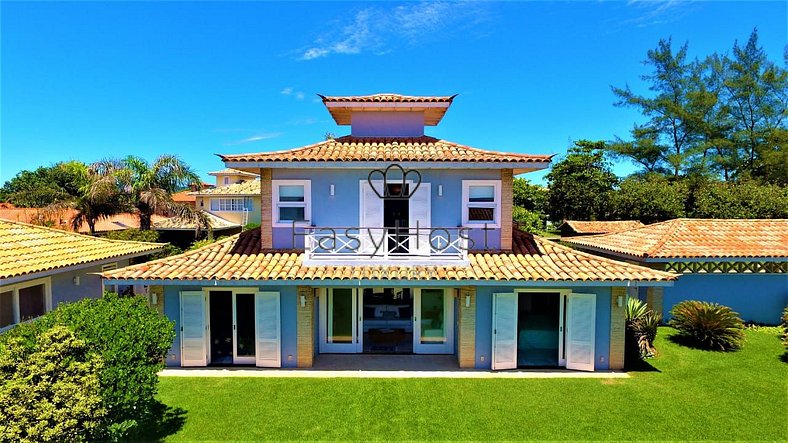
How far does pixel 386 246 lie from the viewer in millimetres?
11922

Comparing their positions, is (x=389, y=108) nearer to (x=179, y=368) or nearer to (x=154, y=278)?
(x=154, y=278)

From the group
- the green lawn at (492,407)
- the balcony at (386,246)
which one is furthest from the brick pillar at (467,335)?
the balcony at (386,246)

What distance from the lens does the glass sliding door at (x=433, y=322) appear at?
12859mm

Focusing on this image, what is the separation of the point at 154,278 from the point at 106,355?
4.07 m

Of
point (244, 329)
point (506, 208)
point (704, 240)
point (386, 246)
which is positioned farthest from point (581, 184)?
point (244, 329)

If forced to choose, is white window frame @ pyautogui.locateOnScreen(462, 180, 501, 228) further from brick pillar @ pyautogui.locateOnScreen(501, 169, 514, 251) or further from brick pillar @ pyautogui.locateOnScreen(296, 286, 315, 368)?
brick pillar @ pyautogui.locateOnScreen(296, 286, 315, 368)

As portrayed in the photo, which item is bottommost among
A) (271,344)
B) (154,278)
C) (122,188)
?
(271,344)

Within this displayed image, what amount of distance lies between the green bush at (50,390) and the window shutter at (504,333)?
9.42 metres

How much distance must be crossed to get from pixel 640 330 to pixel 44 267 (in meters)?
17.5

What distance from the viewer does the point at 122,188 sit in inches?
1028

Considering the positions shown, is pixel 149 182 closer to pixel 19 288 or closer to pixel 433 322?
pixel 19 288

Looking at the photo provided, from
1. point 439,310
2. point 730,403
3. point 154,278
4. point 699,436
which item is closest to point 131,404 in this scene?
point 154,278

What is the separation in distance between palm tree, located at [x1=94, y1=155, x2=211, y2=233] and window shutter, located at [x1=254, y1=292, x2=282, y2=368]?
1926cm

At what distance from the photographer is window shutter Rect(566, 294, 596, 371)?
11.5 m
